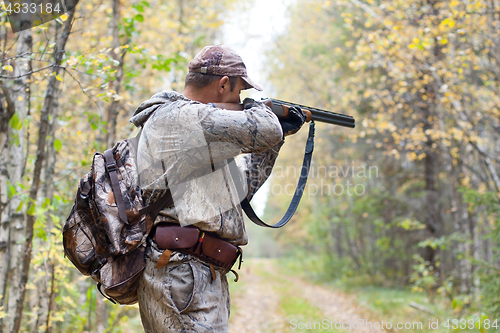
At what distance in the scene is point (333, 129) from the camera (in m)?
12.4

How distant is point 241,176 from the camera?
2609 millimetres

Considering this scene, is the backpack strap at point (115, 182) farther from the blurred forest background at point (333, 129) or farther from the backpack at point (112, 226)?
the blurred forest background at point (333, 129)

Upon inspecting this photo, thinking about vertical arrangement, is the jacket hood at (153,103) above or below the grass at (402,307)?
above

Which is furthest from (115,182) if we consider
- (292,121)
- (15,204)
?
(15,204)

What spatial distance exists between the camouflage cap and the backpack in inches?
27.8

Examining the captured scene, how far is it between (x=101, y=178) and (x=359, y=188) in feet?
35.9

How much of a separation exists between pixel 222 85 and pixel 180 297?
1287mm

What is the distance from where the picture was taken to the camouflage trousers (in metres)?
1.92

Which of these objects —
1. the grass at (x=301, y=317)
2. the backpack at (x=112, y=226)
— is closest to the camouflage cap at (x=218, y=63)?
the backpack at (x=112, y=226)

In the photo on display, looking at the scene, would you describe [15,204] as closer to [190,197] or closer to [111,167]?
[111,167]

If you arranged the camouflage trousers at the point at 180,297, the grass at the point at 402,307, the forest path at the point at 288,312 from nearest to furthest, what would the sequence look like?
1. the camouflage trousers at the point at 180,297
2. the grass at the point at 402,307
3. the forest path at the point at 288,312

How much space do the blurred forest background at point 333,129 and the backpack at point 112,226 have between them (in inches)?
41.1

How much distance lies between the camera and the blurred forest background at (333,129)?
11.3 feet

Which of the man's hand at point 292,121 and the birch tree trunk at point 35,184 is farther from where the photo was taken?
the birch tree trunk at point 35,184
